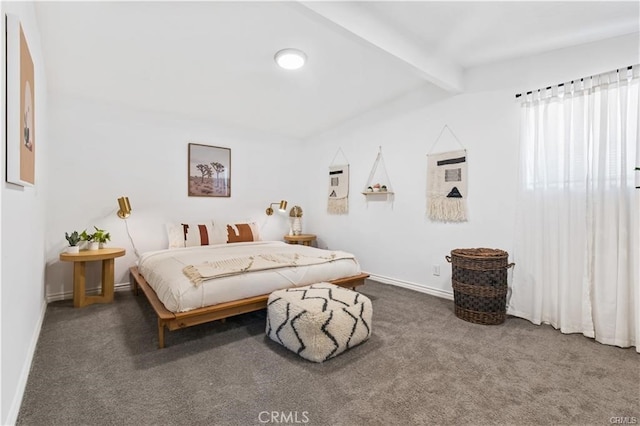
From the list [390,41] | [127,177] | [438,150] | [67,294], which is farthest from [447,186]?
[67,294]

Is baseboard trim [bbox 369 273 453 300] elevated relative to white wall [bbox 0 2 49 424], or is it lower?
lower

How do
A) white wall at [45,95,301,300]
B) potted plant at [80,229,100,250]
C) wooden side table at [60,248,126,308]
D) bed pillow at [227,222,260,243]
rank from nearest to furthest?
wooden side table at [60,248,126,308]
potted plant at [80,229,100,250]
white wall at [45,95,301,300]
bed pillow at [227,222,260,243]

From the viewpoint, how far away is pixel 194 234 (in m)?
3.87

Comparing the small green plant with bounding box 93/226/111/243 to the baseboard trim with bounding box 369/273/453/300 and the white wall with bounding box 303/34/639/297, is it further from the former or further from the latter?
the baseboard trim with bounding box 369/273/453/300

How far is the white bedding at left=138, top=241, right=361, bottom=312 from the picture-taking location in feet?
6.98

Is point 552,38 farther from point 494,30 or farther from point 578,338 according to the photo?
point 578,338

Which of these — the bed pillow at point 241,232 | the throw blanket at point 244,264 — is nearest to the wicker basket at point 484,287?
the throw blanket at point 244,264

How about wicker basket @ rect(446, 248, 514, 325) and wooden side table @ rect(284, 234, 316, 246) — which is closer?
wicker basket @ rect(446, 248, 514, 325)

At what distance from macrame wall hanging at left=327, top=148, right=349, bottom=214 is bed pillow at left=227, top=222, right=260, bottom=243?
125cm

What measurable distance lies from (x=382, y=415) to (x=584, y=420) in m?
0.97

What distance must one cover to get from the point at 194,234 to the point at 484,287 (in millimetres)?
3320

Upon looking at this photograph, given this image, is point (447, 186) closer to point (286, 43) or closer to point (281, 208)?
point (286, 43)

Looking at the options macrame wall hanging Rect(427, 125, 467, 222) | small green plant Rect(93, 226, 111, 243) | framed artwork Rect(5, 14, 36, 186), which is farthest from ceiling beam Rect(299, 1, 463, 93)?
small green plant Rect(93, 226, 111, 243)

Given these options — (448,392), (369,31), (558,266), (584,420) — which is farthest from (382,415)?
(369,31)
